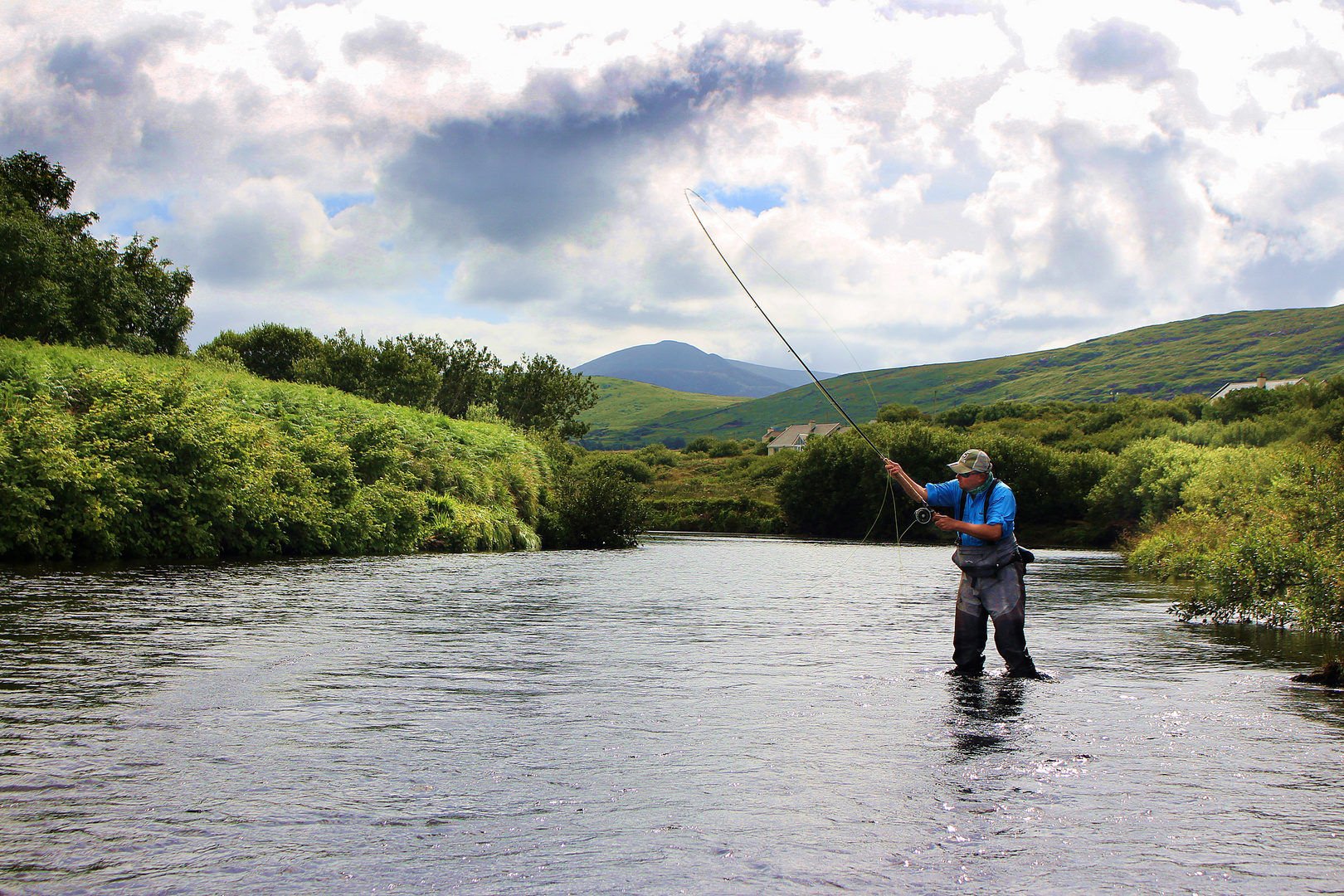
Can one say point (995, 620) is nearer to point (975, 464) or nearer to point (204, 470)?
point (975, 464)

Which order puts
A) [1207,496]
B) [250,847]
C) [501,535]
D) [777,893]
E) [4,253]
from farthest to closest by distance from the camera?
1. [4,253]
2. [1207,496]
3. [501,535]
4. [250,847]
5. [777,893]

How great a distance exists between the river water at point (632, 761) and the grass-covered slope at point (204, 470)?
640 cm

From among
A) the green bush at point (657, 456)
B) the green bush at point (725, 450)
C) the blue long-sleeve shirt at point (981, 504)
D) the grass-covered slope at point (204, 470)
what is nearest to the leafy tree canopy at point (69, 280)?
the grass-covered slope at point (204, 470)

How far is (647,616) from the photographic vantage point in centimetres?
1775

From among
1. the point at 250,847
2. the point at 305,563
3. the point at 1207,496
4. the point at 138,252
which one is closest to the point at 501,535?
the point at 305,563

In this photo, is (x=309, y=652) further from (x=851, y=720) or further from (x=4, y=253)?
(x=4, y=253)

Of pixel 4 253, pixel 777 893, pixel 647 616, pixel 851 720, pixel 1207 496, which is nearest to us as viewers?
pixel 777 893

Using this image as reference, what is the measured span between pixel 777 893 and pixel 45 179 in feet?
258

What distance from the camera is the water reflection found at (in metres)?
8.10

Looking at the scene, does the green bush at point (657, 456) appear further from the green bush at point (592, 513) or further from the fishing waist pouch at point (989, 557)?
the fishing waist pouch at point (989, 557)

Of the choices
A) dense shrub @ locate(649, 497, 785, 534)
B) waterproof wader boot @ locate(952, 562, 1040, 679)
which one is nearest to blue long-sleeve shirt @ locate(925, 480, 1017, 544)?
waterproof wader boot @ locate(952, 562, 1040, 679)

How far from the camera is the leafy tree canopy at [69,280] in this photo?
2119 inches

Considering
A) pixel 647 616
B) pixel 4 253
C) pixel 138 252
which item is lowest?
pixel 647 616

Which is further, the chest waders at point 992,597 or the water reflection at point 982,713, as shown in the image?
the chest waders at point 992,597
